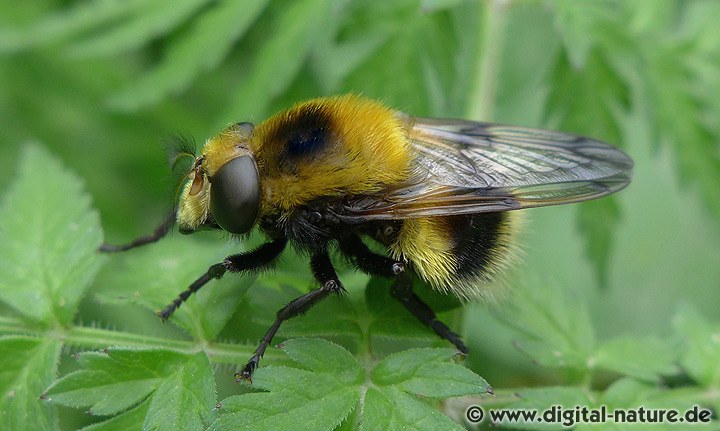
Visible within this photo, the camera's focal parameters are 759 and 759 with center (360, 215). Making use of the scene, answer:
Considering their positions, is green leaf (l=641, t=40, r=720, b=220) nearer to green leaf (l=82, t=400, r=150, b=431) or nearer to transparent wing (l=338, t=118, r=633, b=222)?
transparent wing (l=338, t=118, r=633, b=222)

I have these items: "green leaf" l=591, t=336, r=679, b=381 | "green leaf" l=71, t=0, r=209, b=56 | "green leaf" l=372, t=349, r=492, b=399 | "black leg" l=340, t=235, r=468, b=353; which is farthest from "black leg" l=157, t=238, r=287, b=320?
"green leaf" l=71, t=0, r=209, b=56

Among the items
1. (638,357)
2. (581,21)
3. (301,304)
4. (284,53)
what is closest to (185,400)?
(301,304)

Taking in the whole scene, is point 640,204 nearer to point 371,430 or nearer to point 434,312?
point 434,312

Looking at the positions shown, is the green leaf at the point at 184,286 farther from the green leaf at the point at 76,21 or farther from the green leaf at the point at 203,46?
the green leaf at the point at 76,21

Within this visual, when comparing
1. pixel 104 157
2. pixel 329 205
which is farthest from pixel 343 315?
pixel 104 157

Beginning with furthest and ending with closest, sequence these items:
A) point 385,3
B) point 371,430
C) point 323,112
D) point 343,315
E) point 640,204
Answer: point 640,204
point 385,3
point 323,112
point 343,315
point 371,430

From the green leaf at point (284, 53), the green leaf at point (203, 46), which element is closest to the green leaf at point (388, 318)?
the green leaf at point (284, 53)

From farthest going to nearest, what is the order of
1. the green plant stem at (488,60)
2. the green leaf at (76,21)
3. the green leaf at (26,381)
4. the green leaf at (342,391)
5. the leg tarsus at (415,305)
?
the green leaf at (76,21), the green plant stem at (488,60), the leg tarsus at (415,305), the green leaf at (26,381), the green leaf at (342,391)
